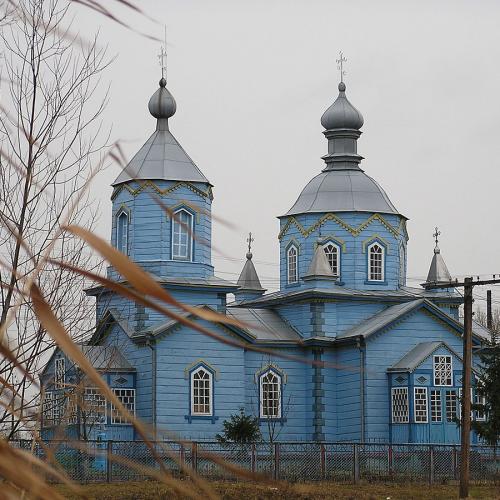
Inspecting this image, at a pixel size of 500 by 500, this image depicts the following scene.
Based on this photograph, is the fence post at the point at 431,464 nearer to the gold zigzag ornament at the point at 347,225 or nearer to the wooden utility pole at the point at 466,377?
the wooden utility pole at the point at 466,377

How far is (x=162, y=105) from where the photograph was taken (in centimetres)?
3644

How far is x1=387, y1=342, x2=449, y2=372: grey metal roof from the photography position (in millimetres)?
33781

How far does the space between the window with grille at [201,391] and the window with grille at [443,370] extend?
632 centimetres

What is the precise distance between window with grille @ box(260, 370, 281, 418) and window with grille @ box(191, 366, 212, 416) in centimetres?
217

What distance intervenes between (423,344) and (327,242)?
473cm

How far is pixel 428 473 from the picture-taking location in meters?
28.3

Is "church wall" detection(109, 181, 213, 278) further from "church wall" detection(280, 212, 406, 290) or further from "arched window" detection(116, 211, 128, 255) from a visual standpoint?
"church wall" detection(280, 212, 406, 290)

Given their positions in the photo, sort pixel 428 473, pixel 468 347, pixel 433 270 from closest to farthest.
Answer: pixel 468 347 < pixel 428 473 < pixel 433 270

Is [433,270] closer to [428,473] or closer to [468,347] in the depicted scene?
[428,473]

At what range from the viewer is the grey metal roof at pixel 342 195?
37688 millimetres

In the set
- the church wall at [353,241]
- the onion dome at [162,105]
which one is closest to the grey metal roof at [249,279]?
the church wall at [353,241]

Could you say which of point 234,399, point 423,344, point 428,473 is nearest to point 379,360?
point 423,344

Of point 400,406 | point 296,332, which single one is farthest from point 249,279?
point 400,406

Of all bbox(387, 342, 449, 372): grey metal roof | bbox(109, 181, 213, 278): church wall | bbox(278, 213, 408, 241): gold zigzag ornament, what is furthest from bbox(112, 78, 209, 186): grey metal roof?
bbox(387, 342, 449, 372): grey metal roof
